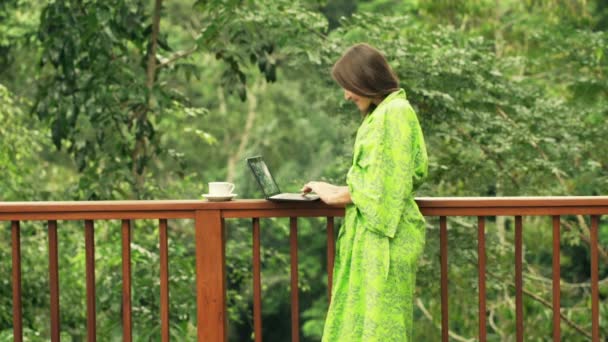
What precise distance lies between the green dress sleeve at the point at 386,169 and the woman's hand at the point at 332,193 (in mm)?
72

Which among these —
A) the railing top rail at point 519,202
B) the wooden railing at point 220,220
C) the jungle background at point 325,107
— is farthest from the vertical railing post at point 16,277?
the jungle background at point 325,107

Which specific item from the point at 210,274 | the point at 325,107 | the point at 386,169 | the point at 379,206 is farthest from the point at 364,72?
the point at 325,107

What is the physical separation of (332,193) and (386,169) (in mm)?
231

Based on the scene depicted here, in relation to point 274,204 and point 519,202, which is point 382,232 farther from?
point 519,202

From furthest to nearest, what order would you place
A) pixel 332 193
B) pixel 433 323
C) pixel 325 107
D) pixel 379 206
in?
pixel 433 323
pixel 325 107
pixel 332 193
pixel 379 206

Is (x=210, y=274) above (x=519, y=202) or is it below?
below

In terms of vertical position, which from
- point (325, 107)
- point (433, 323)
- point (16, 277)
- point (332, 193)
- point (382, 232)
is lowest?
point (433, 323)

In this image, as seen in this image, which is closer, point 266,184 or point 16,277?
point 266,184

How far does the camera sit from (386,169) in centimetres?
300

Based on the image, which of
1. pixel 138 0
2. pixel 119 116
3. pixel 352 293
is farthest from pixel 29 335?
pixel 352 293

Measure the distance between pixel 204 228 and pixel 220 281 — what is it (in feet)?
0.62

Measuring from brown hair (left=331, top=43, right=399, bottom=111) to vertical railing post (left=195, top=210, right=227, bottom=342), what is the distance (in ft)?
2.24

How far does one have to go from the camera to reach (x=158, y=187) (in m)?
7.22

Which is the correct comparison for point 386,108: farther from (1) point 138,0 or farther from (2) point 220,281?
(1) point 138,0
